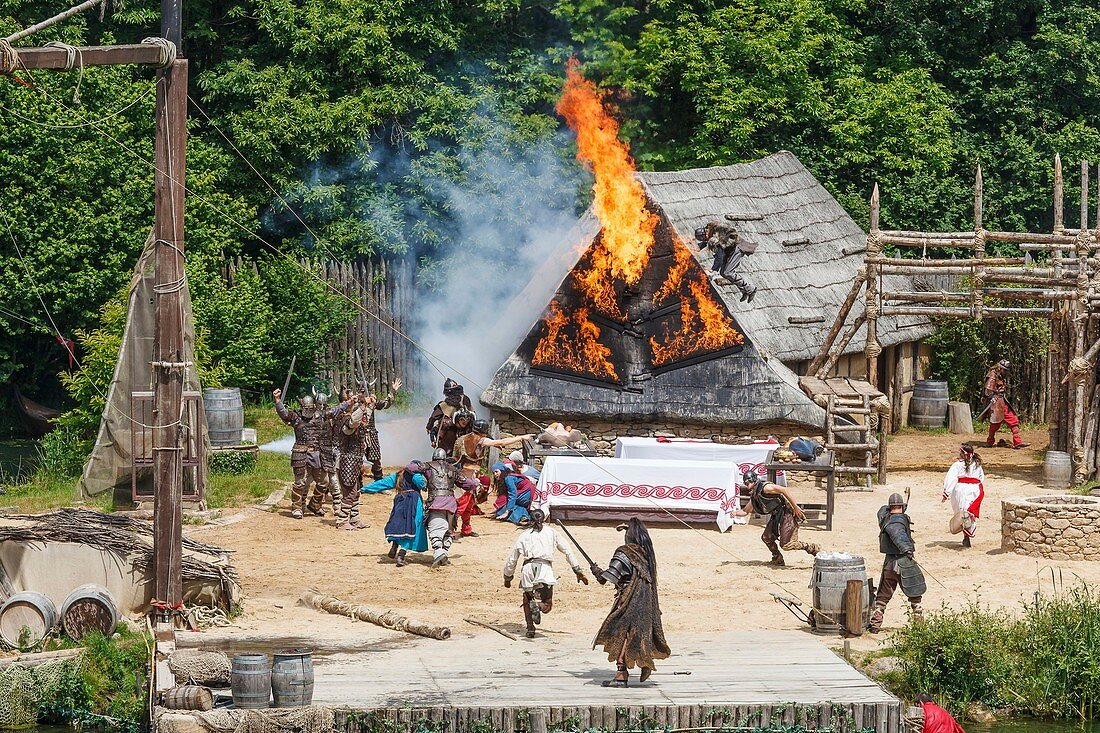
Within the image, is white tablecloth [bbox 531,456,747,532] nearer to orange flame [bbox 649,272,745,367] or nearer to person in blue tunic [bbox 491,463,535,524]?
person in blue tunic [bbox 491,463,535,524]

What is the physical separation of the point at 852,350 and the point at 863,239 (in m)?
4.49

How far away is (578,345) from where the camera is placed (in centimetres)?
2509

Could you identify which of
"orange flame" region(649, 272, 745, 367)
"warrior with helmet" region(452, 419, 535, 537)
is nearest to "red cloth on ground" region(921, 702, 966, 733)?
"warrior with helmet" region(452, 419, 535, 537)

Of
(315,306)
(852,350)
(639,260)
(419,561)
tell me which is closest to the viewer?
(419,561)

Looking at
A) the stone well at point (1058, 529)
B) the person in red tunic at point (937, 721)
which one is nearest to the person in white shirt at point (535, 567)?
the person in red tunic at point (937, 721)

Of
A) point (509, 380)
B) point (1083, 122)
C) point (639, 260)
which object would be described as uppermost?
point (1083, 122)

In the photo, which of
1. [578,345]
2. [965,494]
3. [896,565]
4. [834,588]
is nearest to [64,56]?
[834,588]

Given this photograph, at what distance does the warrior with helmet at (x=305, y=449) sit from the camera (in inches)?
874

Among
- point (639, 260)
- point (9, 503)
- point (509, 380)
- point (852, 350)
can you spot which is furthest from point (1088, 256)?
point (9, 503)

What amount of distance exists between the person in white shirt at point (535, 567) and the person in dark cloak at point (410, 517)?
3.20 metres

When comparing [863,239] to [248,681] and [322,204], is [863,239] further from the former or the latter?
[248,681]

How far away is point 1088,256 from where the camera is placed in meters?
25.4

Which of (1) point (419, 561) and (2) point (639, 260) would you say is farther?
(2) point (639, 260)

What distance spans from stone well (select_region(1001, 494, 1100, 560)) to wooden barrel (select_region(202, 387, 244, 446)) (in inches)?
430
